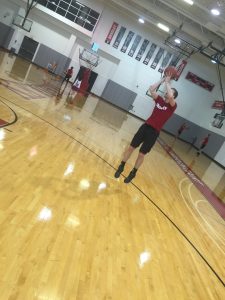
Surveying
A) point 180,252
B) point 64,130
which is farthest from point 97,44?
point 180,252

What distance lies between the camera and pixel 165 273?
12.5 ft

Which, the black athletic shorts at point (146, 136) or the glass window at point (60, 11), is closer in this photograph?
the black athletic shorts at point (146, 136)

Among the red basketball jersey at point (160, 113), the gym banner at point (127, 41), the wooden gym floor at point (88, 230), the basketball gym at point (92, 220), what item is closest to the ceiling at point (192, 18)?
the basketball gym at point (92, 220)

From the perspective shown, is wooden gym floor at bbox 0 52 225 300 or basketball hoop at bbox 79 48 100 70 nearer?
wooden gym floor at bbox 0 52 225 300

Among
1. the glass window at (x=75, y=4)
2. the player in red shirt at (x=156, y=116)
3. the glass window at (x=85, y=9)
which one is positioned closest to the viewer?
the player in red shirt at (x=156, y=116)

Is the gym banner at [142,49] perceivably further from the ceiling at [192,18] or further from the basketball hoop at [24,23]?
the basketball hoop at [24,23]

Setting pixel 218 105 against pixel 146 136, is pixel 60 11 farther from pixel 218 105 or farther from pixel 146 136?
pixel 146 136

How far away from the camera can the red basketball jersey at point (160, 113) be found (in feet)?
19.2

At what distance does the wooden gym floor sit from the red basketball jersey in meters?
1.35

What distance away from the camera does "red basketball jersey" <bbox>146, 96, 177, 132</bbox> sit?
5852 millimetres

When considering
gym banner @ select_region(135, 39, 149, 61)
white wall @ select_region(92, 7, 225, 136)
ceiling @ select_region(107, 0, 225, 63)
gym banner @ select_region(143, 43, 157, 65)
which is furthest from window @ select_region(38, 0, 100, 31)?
gym banner @ select_region(143, 43, 157, 65)

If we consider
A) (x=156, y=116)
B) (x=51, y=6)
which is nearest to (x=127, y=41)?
(x=51, y=6)

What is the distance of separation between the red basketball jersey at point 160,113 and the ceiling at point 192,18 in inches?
415

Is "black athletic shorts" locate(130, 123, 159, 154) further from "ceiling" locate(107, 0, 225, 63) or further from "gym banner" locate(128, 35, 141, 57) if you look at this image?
"gym banner" locate(128, 35, 141, 57)
